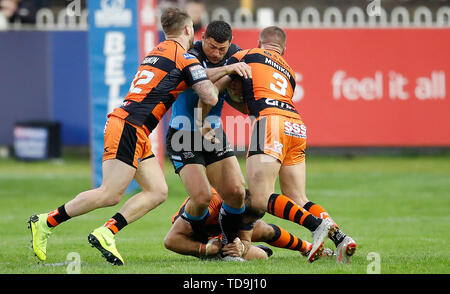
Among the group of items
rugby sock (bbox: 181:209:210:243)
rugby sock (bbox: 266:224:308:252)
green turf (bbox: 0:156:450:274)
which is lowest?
green turf (bbox: 0:156:450:274)

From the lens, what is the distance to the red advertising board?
17.6 meters

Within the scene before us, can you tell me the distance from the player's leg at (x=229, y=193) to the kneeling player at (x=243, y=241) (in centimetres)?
8

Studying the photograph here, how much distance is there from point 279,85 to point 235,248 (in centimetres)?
167

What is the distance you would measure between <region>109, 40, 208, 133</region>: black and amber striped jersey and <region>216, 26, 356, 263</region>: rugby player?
18.7 inches

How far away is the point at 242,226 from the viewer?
25.6 ft

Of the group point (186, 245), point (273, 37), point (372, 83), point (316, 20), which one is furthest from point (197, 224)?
point (316, 20)

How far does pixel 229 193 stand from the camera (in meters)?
7.80

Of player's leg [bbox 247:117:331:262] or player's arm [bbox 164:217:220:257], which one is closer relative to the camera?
player's leg [bbox 247:117:331:262]

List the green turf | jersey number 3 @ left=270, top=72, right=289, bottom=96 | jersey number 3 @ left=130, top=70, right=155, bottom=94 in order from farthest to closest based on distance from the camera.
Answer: jersey number 3 @ left=270, top=72, right=289, bottom=96 → jersey number 3 @ left=130, top=70, right=155, bottom=94 → the green turf

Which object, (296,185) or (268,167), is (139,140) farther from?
(296,185)

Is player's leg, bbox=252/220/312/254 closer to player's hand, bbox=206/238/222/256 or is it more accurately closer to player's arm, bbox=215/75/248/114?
player's hand, bbox=206/238/222/256

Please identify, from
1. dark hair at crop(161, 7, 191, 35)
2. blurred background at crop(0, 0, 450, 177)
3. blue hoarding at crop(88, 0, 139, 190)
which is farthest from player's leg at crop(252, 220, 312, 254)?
blurred background at crop(0, 0, 450, 177)

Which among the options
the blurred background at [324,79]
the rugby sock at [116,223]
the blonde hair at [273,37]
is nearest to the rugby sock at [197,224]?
the rugby sock at [116,223]
